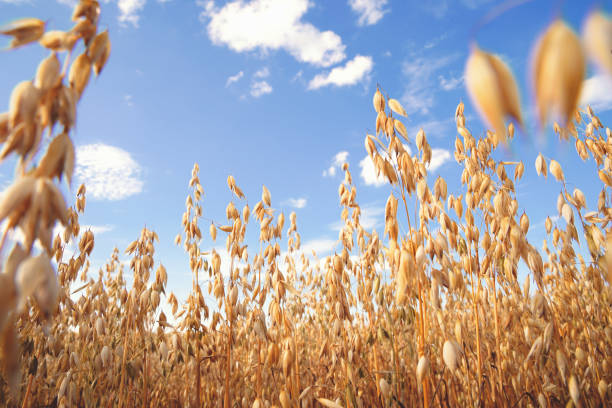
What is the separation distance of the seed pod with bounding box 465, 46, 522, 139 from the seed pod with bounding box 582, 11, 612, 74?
0.32 feet

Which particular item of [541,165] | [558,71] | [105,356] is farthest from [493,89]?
[105,356]

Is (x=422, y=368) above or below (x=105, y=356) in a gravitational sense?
below

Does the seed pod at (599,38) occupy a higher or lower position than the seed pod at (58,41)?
lower

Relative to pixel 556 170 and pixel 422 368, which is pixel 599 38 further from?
pixel 556 170

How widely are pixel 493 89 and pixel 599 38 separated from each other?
0.14 metres

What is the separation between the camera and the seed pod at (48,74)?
0.62m

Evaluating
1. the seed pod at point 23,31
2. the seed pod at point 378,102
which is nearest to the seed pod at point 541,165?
the seed pod at point 378,102

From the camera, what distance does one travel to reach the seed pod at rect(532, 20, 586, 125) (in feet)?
1.42

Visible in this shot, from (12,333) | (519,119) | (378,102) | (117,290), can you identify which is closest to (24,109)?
(12,333)

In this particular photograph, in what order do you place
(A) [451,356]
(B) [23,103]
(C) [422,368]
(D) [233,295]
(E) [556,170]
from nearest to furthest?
(B) [23,103]
(C) [422,368]
(A) [451,356]
(D) [233,295]
(E) [556,170]

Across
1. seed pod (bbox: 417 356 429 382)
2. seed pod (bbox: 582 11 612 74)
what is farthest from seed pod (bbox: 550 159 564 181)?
seed pod (bbox: 582 11 612 74)

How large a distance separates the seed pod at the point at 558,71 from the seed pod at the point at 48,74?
0.81 metres

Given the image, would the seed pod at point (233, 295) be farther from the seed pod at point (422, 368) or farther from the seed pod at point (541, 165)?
the seed pod at point (541, 165)

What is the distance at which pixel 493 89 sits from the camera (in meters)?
0.52
